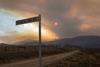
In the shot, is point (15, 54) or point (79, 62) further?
point (15, 54)

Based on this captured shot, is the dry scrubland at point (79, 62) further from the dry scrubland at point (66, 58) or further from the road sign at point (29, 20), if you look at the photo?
the road sign at point (29, 20)

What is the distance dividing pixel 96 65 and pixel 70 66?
10.1ft

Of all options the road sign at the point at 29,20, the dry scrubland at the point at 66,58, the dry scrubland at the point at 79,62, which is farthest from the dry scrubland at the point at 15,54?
the road sign at the point at 29,20

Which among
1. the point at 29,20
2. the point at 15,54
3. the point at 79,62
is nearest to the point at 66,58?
the point at 79,62

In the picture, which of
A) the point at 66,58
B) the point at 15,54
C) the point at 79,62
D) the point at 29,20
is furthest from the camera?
the point at 15,54

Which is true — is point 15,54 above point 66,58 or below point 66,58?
above

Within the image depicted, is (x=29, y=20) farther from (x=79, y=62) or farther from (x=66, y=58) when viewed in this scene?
(x=66, y=58)

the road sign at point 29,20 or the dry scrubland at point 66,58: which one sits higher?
the road sign at point 29,20

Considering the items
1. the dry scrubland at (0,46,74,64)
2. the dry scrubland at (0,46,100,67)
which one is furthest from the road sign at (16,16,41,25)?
the dry scrubland at (0,46,74,64)

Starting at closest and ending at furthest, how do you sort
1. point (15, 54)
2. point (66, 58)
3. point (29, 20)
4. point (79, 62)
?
point (29, 20)
point (79, 62)
point (66, 58)
point (15, 54)

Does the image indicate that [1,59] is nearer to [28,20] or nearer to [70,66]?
[70,66]

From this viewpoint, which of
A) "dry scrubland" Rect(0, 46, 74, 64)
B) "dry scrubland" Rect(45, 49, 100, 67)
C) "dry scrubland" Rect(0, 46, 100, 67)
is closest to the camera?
"dry scrubland" Rect(45, 49, 100, 67)

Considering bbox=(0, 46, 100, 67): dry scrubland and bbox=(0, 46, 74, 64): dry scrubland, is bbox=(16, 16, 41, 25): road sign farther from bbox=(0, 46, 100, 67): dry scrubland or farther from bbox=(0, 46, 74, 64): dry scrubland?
bbox=(0, 46, 74, 64): dry scrubland

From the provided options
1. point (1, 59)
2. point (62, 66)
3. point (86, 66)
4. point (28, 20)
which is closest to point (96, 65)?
point (86, 66)
